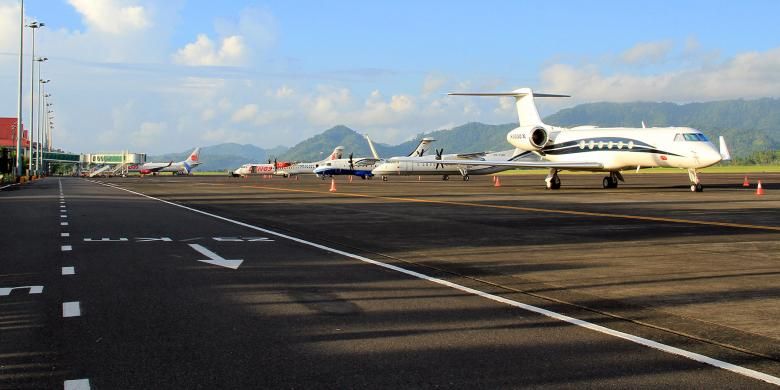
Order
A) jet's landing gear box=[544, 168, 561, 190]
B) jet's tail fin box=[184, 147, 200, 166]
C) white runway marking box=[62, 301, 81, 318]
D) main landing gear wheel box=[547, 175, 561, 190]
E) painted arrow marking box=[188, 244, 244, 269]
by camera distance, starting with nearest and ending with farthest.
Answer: white runway marking box=[62, 301, 81, 318]
painted arrow marking box=[188, 244, 244, 269]
jet's landing gear box=[544, 168, 561, 190]
main landing gear wheel box=[547, 175, 561, 190]
jet's tail fin box=[184, 147, 200, 166]

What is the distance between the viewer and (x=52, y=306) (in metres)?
7.53

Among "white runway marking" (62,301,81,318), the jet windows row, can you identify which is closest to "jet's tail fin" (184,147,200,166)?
the jet windows row

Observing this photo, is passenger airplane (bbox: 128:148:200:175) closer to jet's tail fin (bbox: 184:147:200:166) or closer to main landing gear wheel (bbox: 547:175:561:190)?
jet's tail fin (bbox: 184:147:200:166)

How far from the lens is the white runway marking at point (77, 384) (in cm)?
471

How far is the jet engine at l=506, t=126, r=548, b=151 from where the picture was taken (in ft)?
138

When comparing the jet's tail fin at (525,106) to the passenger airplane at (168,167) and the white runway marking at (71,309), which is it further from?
the passenger airplane at (168,167)

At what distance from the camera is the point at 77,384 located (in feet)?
15.7

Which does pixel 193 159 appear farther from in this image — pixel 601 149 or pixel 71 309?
pixel 71 309

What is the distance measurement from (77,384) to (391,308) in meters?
3.49

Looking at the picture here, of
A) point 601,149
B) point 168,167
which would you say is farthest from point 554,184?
point 168,167

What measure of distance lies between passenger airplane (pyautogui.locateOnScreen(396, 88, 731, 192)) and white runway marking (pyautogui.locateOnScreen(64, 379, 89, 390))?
33.4 meters

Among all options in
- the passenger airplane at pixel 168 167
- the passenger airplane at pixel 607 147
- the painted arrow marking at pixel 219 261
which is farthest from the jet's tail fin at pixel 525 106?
the passenger airplane at pixel 168 167

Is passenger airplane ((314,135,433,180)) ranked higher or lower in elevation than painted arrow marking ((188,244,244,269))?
higher

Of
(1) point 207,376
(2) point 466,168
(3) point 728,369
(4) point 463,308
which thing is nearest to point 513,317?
(4) point 463,308
